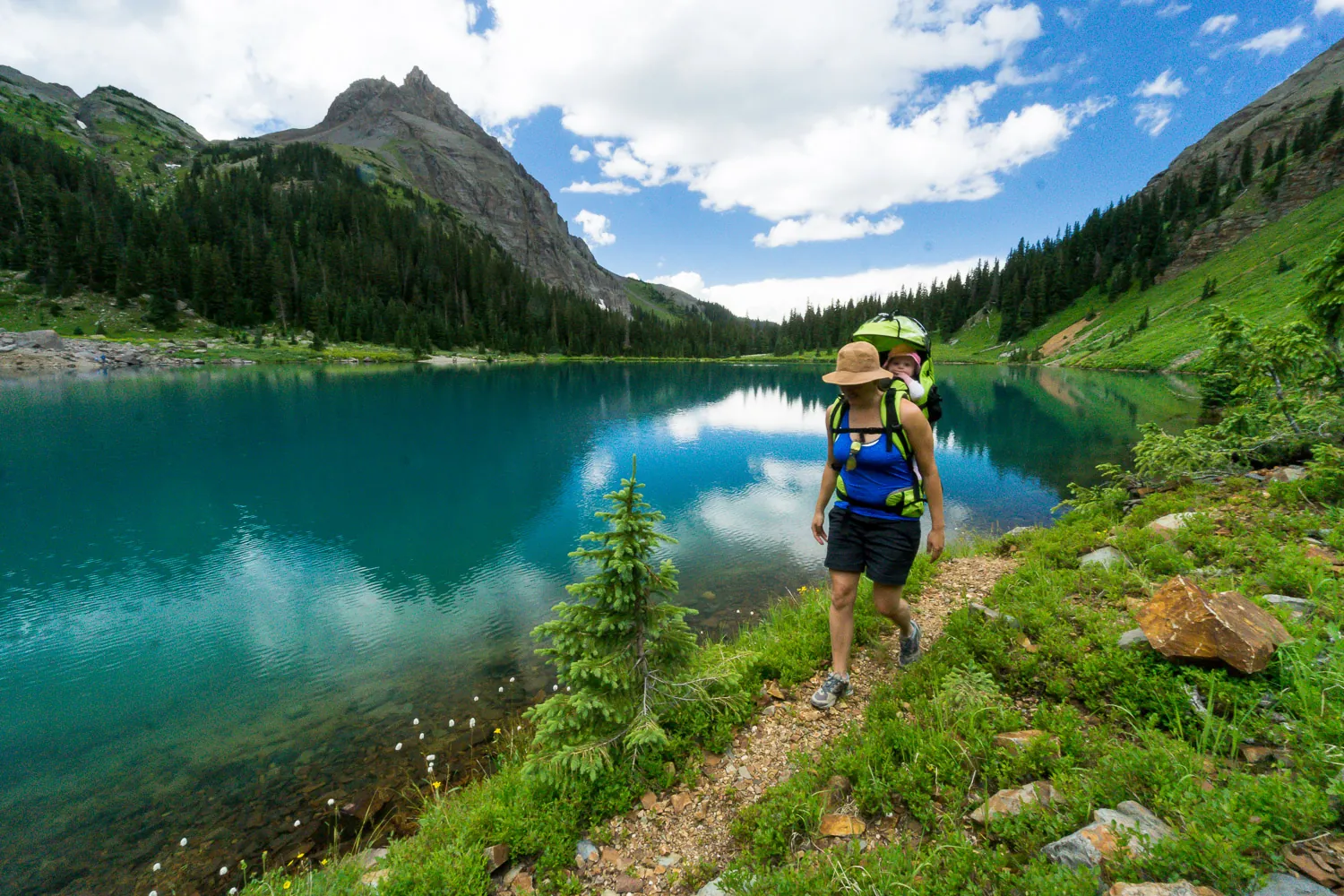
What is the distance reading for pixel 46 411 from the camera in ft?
117

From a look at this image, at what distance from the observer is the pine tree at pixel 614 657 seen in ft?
15.5

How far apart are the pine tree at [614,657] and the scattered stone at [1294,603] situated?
17.8ft

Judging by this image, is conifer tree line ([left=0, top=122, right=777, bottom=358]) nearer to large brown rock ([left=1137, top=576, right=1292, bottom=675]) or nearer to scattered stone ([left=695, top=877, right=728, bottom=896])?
scattered stone ([left=695, top=877, right=728, bottom=896])

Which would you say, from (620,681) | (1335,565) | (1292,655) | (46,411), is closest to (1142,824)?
(1292,655)

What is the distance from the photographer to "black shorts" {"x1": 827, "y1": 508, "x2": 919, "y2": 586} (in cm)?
491

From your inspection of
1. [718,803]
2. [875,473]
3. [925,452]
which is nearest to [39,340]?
[718,803]

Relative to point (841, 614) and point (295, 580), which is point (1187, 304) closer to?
point (841, 614)

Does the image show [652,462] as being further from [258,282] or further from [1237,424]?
[258,282]

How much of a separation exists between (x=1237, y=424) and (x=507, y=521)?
19.4m

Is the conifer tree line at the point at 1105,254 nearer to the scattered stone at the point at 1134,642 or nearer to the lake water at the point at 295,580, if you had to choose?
the lake water at the point at 295,580

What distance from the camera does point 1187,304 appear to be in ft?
260

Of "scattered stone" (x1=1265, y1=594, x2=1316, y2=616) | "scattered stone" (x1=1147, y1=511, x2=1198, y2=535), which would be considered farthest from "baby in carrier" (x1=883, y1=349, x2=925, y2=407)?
"scattered stone" (x1=1147, y1=511, x2=1198, y2=535)

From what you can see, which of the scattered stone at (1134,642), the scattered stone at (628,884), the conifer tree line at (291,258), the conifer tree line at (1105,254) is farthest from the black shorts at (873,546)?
the conifer tree line at (1105,254)

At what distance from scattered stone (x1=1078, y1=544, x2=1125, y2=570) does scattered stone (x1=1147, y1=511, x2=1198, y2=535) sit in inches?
26.7
